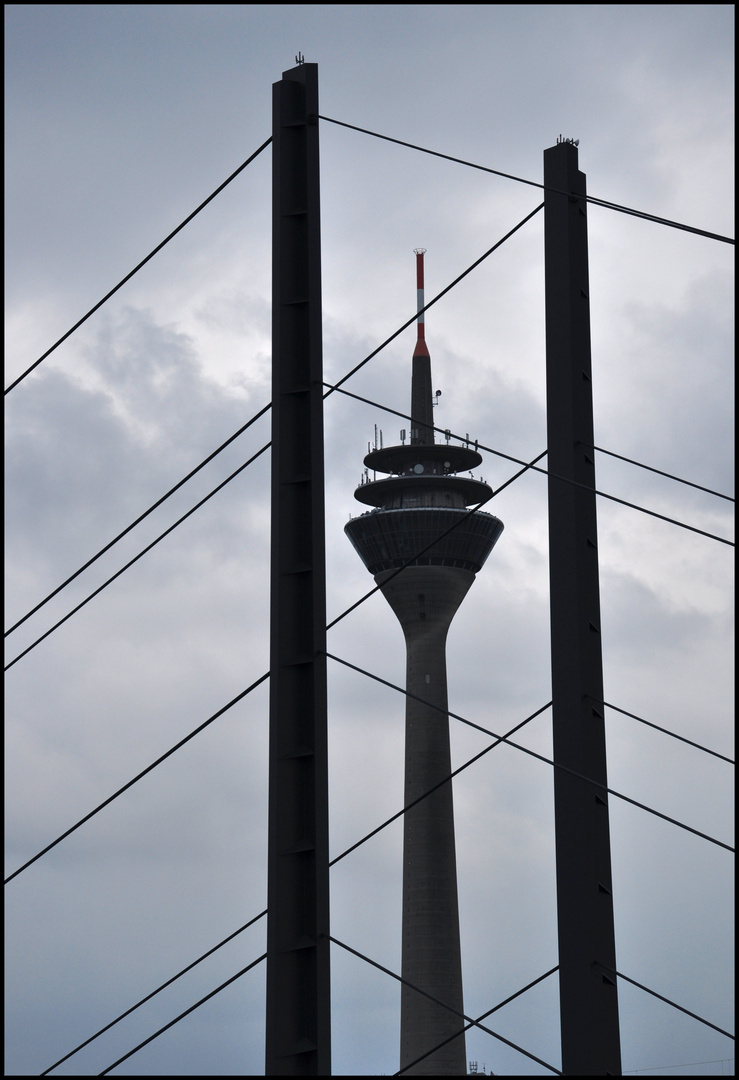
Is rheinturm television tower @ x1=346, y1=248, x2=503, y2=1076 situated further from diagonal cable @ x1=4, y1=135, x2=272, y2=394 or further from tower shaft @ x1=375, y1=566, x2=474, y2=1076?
diagonal cable @ x1=4, y1=135, x2=272, y2=394

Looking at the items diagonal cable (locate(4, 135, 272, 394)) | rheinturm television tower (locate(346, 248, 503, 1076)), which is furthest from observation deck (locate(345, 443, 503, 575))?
diagonal cable (locate(4, 135, 272, 394))

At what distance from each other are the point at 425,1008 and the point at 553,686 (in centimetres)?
9056

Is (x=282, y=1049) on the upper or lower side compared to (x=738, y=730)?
lower

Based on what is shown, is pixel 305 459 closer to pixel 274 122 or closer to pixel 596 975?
pixel 274 122

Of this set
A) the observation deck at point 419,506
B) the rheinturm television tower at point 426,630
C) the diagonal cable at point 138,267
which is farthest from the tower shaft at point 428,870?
the diagonal cable at point 138,267

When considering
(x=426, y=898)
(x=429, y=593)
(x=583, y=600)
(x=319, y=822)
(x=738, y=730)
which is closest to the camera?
Answer: (x=738, y=730)

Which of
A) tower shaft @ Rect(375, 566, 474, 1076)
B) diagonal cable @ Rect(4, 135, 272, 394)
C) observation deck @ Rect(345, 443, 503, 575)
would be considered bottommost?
diagonal cable @ Rect(4, 135, 272, 394)

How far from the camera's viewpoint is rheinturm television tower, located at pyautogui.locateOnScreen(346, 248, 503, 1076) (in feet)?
328

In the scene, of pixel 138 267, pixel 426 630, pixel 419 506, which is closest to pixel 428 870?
pixel 426 630

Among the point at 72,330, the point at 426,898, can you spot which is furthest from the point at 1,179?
the point at 426,898

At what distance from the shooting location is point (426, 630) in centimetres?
10800

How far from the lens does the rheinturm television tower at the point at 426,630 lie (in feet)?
328

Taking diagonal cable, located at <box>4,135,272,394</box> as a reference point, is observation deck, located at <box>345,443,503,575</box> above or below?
above

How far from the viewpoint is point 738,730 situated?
1395 centimetres
